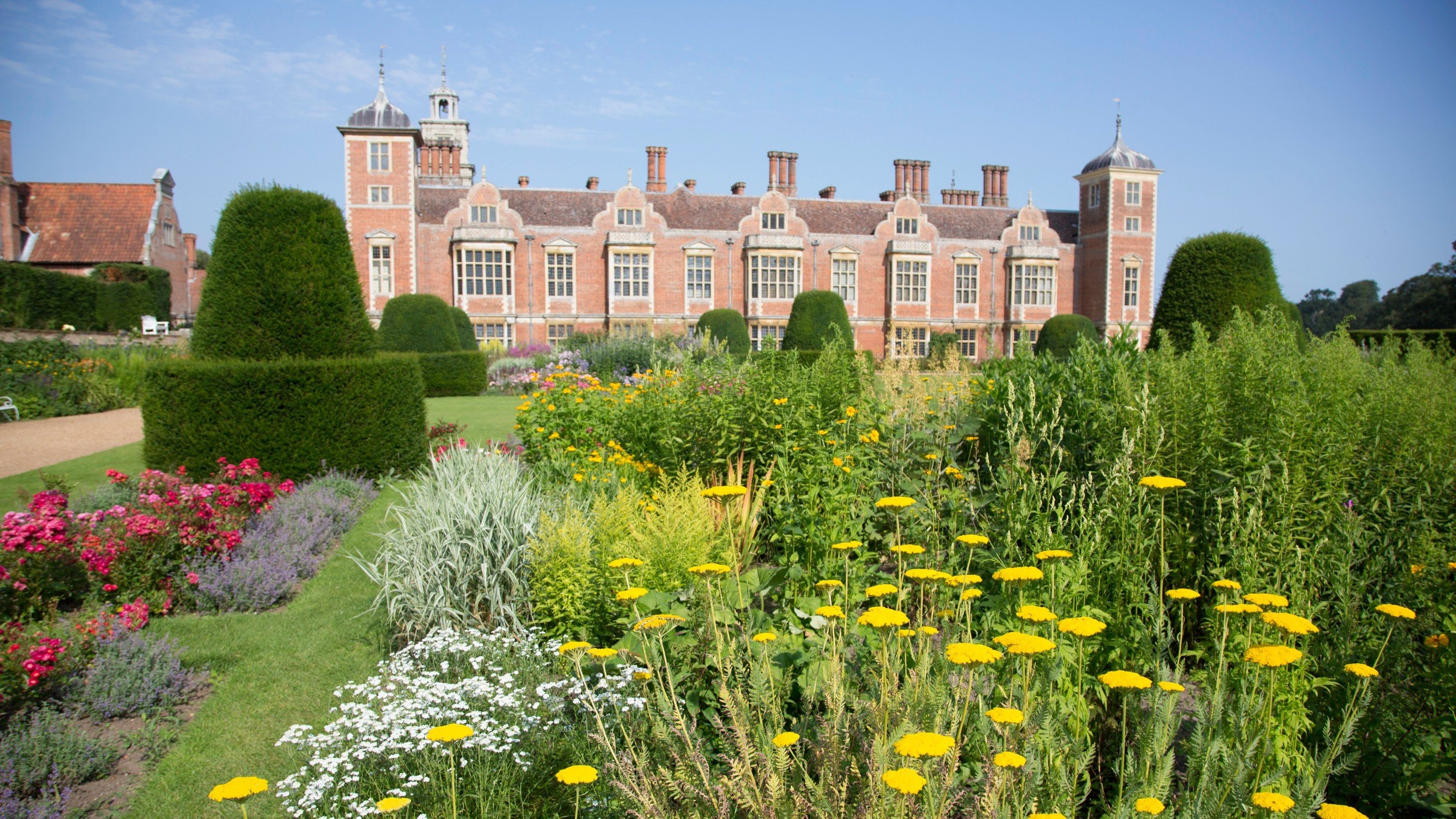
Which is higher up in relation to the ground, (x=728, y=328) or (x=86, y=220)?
(x=86, y=220)

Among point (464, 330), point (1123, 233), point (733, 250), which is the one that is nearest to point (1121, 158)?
point (1123, 233)

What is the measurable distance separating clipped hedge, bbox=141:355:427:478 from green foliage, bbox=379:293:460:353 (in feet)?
35.0

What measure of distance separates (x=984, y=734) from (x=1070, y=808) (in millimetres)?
233

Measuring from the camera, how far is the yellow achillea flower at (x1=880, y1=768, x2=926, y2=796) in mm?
1286

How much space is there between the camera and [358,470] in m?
7.91

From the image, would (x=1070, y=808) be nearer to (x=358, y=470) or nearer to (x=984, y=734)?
(x=984, y=734)

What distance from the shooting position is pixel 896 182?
113 feet

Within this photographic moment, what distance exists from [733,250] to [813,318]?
427 inches

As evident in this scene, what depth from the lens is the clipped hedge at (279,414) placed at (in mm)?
7180

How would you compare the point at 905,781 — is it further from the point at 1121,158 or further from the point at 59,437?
the point at 1121,158

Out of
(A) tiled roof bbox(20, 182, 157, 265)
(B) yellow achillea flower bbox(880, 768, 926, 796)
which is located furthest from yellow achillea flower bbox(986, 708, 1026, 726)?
(A) tiled roof bbox(20, 182, 157, 265)

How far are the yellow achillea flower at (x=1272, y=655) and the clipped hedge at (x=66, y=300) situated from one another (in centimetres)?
2382

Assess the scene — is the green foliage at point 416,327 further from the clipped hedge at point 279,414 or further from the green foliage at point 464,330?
the clipped hedge at point 279,414

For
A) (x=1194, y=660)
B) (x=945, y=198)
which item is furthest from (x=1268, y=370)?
(x=945, y=198)
